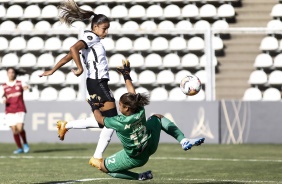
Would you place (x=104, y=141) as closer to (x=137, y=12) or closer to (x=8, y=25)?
(x=137, y=12)

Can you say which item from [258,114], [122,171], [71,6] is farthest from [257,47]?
[122,171]

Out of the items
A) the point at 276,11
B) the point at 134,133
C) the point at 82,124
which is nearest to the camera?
the point at 134,133

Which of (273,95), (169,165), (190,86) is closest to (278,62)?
(273,95)

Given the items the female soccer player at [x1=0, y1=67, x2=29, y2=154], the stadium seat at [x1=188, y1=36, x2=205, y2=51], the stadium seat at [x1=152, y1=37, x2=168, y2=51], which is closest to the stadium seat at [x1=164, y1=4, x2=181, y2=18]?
the stadium seat at [x1=152, y1=37, x2=168, y2=51]

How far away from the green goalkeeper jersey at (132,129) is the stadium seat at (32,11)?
15.9 meters

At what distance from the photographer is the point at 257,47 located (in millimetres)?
22656

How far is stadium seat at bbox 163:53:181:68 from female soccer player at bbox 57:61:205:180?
40.2 feet

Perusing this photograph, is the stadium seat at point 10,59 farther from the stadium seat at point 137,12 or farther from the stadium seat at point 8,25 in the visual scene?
the stadium seat at point 137,12

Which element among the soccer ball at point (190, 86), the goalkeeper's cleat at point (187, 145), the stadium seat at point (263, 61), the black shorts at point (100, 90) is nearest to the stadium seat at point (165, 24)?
the stadium seat at point (263, 61)

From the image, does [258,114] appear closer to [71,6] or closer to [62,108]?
[62,108]

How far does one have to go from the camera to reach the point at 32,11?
25.1 metres

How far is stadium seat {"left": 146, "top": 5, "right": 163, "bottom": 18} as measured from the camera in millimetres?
24500

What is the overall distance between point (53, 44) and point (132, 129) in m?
14.0

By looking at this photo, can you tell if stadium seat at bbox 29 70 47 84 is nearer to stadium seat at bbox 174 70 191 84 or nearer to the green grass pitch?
the green grass pitch
